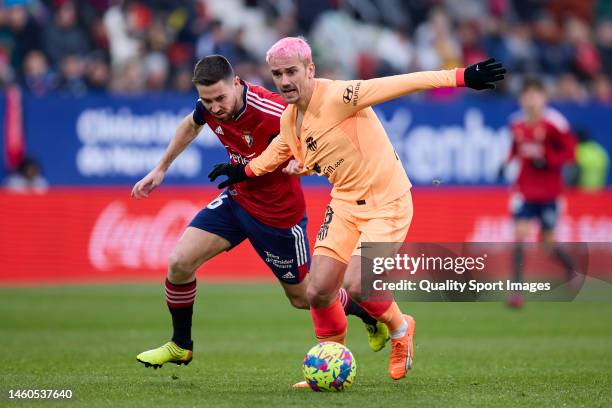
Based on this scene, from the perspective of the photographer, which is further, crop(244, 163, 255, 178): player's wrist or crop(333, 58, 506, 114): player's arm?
crop(244, 163, 255, 178): player's wrist

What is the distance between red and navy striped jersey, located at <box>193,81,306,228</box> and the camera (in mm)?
8758

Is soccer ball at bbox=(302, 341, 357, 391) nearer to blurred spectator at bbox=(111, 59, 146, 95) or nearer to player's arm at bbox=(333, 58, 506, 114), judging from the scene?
player's arm at bbox=(333, 58, 506, 114)

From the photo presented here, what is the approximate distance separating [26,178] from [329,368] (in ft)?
41.9

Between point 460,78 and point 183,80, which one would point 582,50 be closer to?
point 183,80

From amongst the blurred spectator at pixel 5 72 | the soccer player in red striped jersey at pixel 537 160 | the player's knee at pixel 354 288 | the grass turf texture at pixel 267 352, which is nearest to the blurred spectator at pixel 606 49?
the grass turf texture at pixel 267 352

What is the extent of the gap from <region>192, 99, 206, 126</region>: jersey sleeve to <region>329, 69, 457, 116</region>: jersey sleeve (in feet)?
4.32

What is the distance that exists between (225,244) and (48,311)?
20.5 feet

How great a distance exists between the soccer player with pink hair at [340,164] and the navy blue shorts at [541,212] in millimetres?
7963

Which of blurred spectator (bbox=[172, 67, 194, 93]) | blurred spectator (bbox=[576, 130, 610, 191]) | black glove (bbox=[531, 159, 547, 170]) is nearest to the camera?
black glove (bbox=[531, 159, 547, 170])

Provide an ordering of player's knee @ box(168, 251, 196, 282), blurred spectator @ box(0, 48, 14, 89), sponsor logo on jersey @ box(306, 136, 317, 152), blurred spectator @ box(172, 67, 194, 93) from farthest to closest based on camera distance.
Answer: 1. blurred spectator @ box(172, 67, 194, 93)
2. blurred spectator @ box(0, 48, 14, 89)
3. player's knee @ box(168, 251, 196, 282)
4. sponsor logo on jersey @ box(306, 136, 317, 152)

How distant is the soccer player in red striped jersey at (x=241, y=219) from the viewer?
875 centimetres

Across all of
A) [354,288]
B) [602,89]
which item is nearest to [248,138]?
[354,288]

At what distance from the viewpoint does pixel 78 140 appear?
20.2 m
